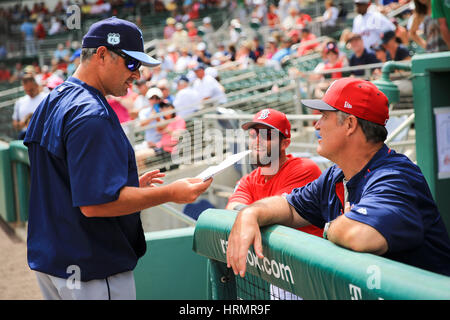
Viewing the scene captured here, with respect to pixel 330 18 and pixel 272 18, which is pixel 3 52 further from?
pixel 330 18

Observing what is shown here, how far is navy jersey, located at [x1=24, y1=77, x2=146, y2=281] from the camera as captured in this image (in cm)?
204

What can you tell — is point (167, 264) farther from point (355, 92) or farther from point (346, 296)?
point (346, 296)

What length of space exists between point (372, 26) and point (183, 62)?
24.3 feet

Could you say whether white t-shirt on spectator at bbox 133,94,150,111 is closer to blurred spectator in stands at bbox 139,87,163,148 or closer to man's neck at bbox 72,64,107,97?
blurred spectator in stands at bbox 139,87,163,148

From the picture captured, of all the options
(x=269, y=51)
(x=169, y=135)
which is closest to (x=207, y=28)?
(x=269, y=51)

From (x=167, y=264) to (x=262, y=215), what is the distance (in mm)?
2211

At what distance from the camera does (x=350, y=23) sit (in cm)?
1479

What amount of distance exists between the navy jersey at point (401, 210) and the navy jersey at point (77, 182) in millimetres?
933

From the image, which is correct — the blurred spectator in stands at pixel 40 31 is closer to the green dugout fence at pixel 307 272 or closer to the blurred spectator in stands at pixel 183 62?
the blurred spectator in stands at pixel 183 62

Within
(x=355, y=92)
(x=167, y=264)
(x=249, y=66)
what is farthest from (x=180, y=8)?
(x=355, y=92)

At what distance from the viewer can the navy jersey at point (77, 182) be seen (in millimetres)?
2045

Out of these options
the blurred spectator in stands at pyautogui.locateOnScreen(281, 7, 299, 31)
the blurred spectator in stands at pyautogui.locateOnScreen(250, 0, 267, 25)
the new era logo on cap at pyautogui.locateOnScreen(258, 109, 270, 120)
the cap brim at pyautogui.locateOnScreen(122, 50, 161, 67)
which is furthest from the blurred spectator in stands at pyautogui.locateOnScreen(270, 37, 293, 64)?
the cap brim at pyautogui.locateOnScreen(122, 50, 161, 67)

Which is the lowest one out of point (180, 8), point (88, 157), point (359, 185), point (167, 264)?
point (167, 264)

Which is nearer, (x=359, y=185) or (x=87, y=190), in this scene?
(x=87, y=190)
